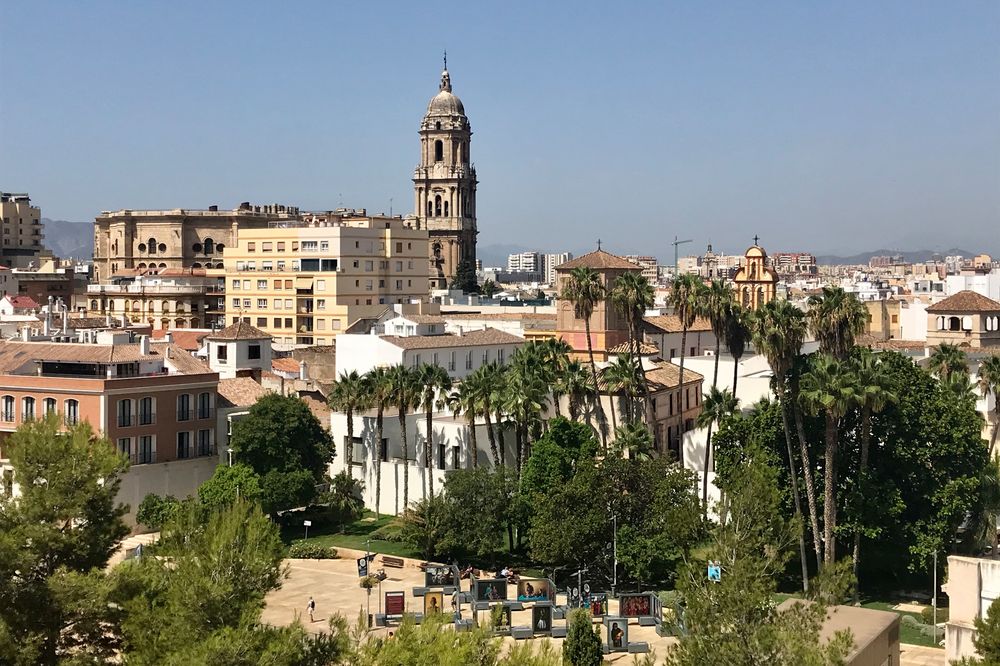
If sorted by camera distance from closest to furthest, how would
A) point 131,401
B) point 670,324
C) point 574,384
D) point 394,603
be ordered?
point 394,603 < point 574,384 < point 131,401 < point 670,324

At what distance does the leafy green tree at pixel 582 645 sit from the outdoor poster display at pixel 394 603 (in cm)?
958

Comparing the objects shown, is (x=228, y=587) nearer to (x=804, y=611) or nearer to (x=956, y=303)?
(x=804, y=611)

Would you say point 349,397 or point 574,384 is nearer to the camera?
point 574,384

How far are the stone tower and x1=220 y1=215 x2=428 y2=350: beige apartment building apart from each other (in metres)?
58.2

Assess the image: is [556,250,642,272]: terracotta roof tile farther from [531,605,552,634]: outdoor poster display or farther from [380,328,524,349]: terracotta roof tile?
[531,605,552,634]: outdoor poster display

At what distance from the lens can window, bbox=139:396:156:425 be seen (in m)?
62.9

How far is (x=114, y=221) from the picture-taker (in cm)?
15212

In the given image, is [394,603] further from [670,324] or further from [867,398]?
[670,324]

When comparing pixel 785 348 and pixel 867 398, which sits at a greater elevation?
pixel 785 348

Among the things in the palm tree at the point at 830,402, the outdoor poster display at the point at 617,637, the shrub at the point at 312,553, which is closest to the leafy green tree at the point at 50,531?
the outdoor poster display at the point at 617,637

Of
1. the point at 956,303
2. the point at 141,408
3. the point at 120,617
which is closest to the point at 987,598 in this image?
the point at 120,617

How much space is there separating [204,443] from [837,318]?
31.2m

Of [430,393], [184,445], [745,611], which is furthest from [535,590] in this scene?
[745,611]

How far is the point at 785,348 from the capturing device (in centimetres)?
5175
